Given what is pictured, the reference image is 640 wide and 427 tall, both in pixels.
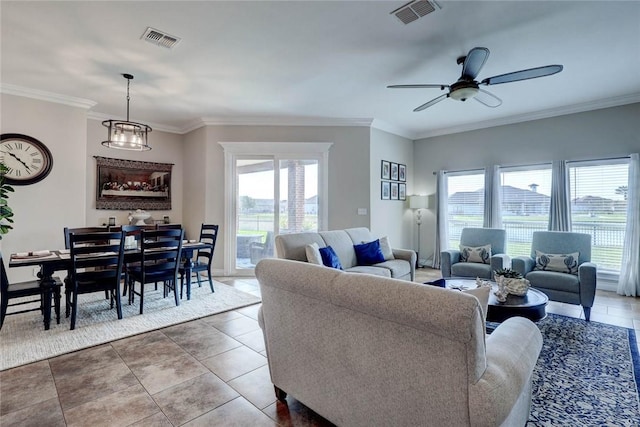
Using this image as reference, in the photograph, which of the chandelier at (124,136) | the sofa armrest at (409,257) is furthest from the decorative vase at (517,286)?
the chandelier at (124,136)

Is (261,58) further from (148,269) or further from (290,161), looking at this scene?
(148,269)

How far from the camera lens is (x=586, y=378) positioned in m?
2.32

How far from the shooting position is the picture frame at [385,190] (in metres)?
6.06

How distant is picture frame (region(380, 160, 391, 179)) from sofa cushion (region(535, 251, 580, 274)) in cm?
290

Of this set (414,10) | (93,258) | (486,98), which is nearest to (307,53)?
(414,10)

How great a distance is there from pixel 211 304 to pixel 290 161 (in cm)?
289

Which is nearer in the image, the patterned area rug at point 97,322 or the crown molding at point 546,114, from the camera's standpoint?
the patterned area rug at point 97,322

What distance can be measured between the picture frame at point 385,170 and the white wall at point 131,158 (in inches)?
160

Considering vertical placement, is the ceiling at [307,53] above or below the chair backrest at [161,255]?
above

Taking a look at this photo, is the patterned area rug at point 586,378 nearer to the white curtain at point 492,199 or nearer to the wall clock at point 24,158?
the white curtain at point 492,199

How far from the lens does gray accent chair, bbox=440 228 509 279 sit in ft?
14.1

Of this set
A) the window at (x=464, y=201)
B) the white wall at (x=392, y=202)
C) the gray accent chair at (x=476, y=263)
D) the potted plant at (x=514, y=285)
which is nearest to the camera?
the potted plant at (x=514, y=285)

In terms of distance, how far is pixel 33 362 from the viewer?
2.52 metres

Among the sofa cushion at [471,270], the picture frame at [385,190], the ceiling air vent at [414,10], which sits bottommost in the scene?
the sofa cushion at [471,270]
